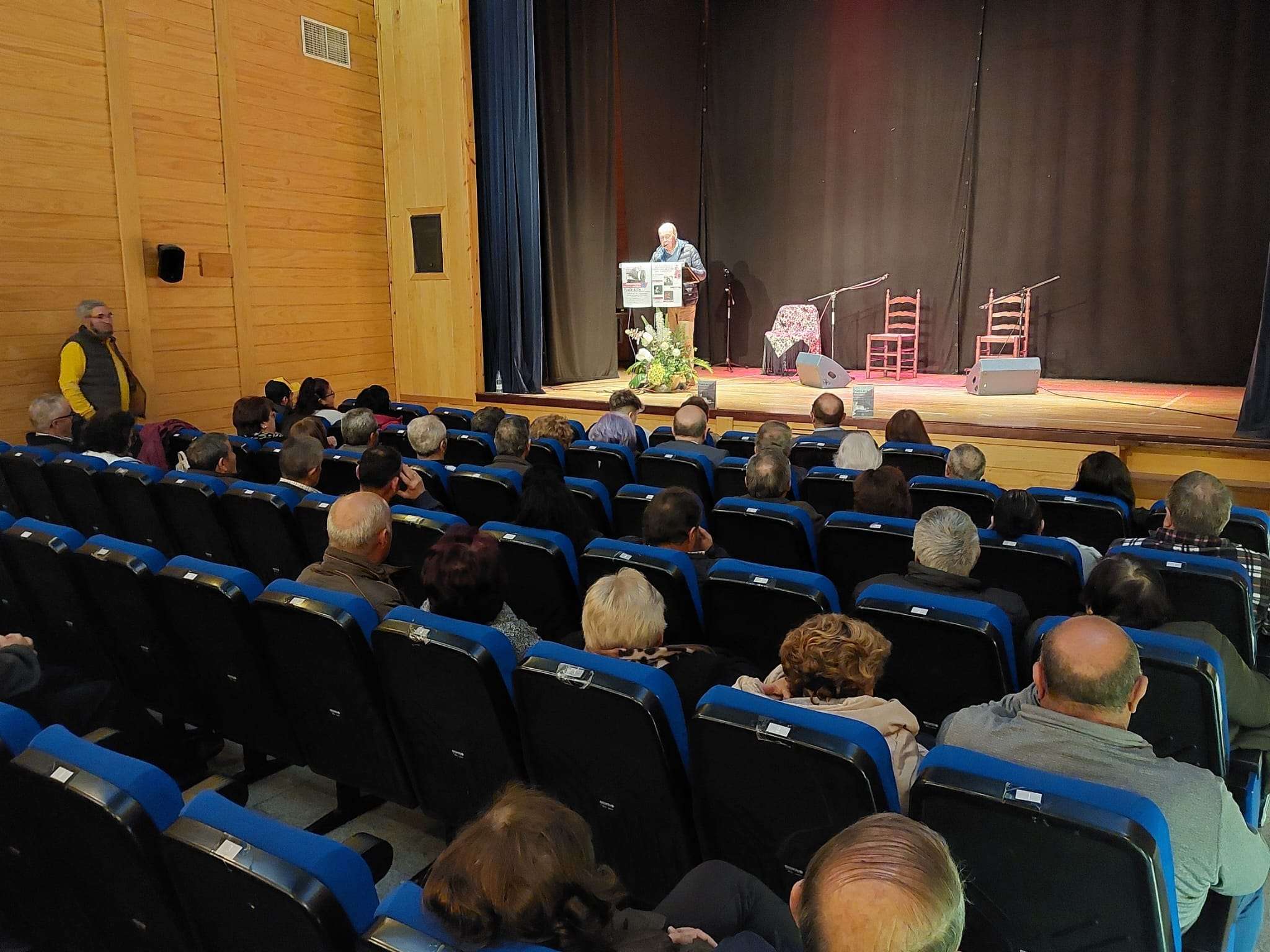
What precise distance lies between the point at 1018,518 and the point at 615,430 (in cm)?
243

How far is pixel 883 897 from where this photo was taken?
96 centimetres

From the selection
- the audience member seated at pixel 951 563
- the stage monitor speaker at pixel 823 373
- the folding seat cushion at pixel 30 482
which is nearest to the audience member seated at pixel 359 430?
the folding seat cushion at pixel 30 482

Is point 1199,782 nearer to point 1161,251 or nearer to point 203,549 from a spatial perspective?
point 203,549

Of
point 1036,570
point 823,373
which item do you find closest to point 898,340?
point 823,373

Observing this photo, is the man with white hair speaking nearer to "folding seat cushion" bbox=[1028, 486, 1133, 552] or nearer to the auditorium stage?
the auditorium stage

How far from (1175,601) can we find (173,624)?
2832mm

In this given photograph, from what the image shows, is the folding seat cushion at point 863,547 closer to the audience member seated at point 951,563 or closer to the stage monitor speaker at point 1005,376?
the audience member seated at point 951,563

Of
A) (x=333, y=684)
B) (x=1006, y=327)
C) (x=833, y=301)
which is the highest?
(x=833, y=301)

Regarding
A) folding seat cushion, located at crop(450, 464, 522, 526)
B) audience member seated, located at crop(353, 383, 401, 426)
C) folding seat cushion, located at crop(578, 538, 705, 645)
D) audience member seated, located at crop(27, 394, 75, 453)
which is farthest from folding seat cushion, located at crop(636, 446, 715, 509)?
audience member seated, located at crop(27, 394, 75, 453)

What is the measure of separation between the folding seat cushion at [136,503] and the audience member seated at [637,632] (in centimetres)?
251

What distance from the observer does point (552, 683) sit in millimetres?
1883

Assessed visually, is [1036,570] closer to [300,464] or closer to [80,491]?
[300,464]

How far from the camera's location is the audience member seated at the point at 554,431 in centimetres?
501

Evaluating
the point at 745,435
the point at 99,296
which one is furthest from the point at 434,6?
the point at 745,435
